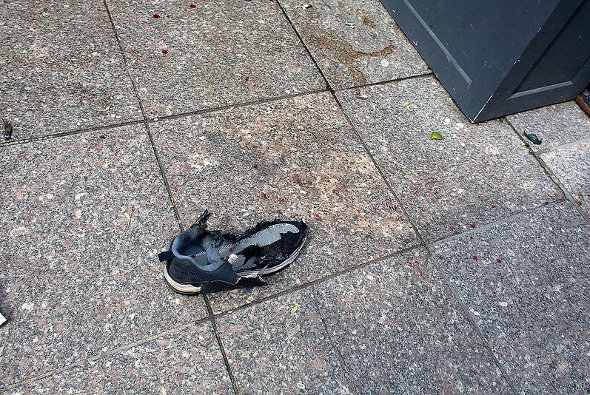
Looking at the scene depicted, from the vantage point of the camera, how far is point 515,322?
104 inches

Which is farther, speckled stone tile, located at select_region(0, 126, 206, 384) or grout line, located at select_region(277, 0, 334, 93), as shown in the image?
grout line, located at select_region(277, 0, 334, 93)

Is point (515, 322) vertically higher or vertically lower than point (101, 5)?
higher

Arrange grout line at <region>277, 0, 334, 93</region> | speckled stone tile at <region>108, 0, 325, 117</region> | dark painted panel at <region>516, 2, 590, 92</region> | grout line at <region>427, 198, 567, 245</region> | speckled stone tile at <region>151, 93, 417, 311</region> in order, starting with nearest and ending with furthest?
speckled stone tile at <region>151, 93, 417, 311</region>, grout line at <region>427, 198, 567, 245</region>, dark painted panel at <region>516, 2, 590, 92</region>, speckled stone tile at <region>108, 0, 325, 117</region>, grout line at <region>277, 0, 334, 93</region>

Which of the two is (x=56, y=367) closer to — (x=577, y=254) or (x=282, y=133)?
(x=282, y=133)

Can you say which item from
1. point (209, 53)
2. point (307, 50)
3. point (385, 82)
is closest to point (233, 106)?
point (209, 53)

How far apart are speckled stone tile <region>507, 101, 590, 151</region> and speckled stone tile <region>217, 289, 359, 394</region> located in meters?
2.18

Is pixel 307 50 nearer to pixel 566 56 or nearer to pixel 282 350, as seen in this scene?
pixel 566 56

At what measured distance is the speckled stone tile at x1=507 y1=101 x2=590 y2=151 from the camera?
3.58 m

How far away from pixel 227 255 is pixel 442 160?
64.7 inches

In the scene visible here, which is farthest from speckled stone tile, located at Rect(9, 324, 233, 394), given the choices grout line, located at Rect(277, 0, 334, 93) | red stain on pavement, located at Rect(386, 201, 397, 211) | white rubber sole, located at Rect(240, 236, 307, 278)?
grout line, located at Rect(277, 0, 334, 93)

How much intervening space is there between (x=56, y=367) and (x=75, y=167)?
45.9 inches

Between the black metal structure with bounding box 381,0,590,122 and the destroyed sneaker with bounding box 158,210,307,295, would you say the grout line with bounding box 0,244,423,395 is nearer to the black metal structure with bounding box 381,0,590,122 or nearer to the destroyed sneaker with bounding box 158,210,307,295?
the destroyed sneaker with bounding box 158,210,307,295

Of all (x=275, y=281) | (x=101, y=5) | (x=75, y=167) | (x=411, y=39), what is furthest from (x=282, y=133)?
(x=101, y=5)

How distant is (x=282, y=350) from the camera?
2.38m
